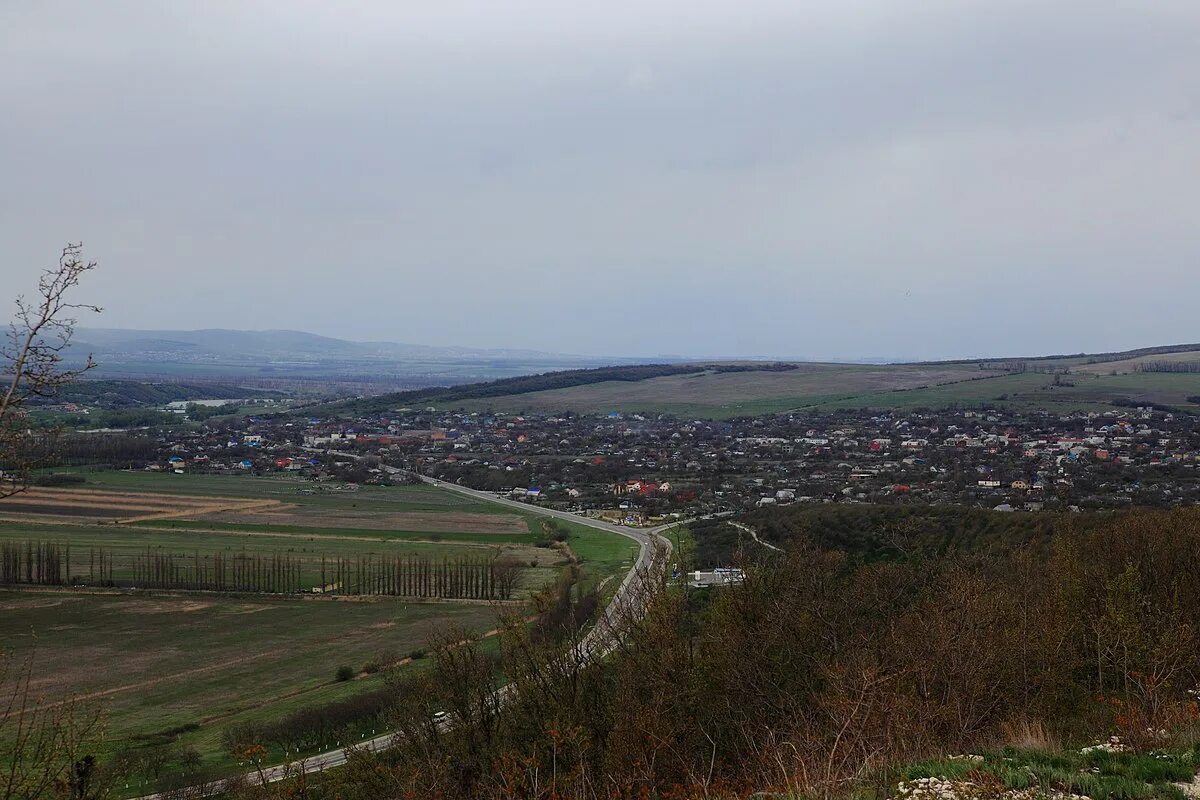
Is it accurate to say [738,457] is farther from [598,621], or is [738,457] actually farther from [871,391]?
[598,621]

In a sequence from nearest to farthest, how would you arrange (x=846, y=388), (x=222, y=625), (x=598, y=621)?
(x=598, y=621)
(x=222, y=625)
(x=846, y=388)

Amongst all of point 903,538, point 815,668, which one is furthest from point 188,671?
point 903,538

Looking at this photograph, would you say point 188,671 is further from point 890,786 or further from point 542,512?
point 542,512

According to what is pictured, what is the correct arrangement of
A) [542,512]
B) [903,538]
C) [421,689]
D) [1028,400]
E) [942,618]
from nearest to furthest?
1. [942,618]
2. [421,689]
3. [903,538]
4. [542,512]
5. [1028,400]

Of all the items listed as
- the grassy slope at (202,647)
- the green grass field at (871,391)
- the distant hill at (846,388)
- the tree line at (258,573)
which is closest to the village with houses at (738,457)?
the green grass field at (871,391)

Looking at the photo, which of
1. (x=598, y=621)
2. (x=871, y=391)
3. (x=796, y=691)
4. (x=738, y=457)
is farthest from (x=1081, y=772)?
(x=871, y=391)

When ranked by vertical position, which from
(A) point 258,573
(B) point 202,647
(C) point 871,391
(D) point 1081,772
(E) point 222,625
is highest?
(D) point 1081,772

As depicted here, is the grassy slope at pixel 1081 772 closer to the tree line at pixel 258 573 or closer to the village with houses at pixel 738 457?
the tree line at pixel 258 573

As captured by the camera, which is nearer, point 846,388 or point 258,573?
point 258,573
